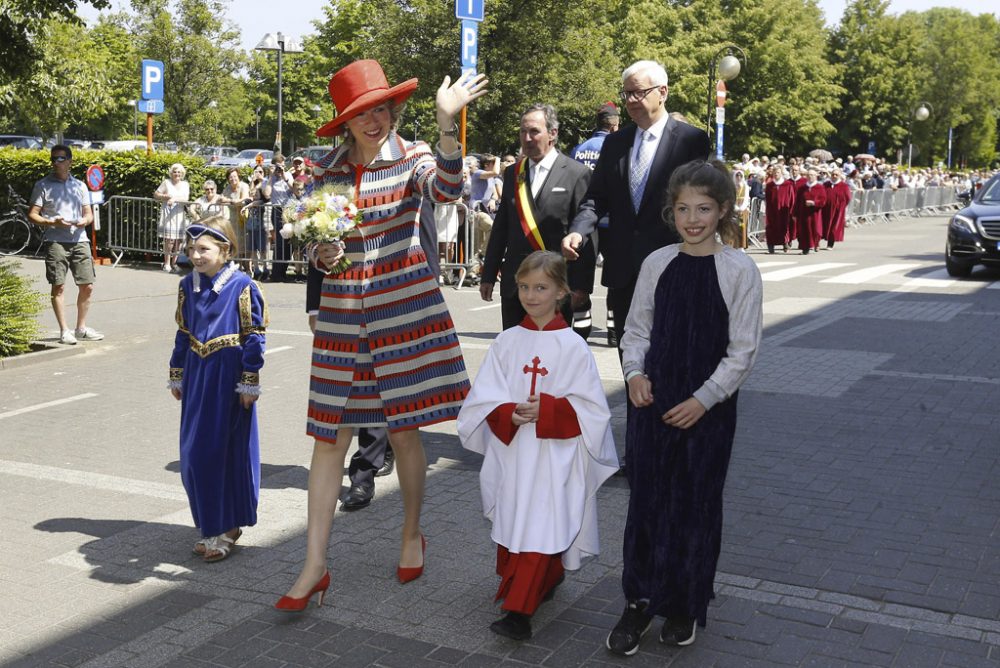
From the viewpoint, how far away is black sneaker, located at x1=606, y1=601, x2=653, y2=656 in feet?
13.2

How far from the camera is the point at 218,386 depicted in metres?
5.07

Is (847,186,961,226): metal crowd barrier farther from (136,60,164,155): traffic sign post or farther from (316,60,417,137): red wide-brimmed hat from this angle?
(316,60,417,137): red wide-brimmed hat

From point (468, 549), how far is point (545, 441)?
1.17 m

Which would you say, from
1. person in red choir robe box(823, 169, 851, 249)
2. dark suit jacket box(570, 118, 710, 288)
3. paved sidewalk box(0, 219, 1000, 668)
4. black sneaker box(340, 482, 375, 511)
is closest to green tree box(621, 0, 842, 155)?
person in red choir robe box(823, 169, 851, 249)

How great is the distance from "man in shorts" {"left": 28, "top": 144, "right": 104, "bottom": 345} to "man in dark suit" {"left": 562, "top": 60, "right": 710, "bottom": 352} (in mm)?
6761

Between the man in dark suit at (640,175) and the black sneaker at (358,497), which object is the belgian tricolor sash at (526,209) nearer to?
the man in dark suit at (640,175)

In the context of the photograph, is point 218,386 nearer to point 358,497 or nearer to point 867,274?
point 358,497

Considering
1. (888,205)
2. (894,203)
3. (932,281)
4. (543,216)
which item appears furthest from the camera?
(894,203)

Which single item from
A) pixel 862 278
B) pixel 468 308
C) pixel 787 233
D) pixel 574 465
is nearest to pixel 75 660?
pixel 574 465

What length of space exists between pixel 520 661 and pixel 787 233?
20799 mm

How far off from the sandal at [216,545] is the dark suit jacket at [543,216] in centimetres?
212

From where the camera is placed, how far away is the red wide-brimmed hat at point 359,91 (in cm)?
446

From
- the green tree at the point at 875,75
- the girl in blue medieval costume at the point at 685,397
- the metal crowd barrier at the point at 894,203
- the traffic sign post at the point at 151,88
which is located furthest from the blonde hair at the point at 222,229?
the green tree at the point at 875,75

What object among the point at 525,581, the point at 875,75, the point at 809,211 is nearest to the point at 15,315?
the point at 525,581
